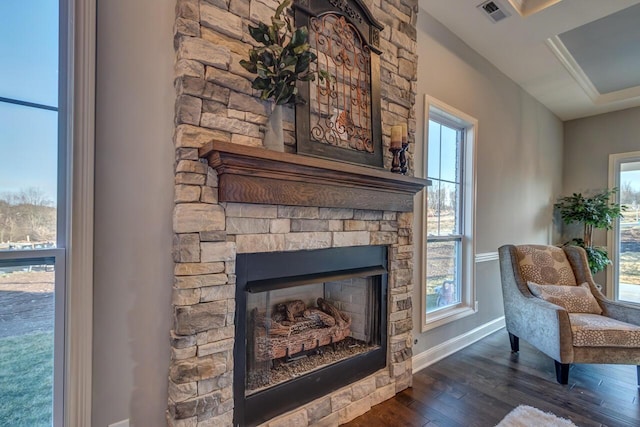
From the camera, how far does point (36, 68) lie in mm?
1192

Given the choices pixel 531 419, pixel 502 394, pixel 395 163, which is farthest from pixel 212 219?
pixel 502 394

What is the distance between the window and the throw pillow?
269cm

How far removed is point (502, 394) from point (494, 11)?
299 centimetres

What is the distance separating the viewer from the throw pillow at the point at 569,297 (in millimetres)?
2662

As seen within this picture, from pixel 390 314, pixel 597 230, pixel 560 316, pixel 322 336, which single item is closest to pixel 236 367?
pixel 322 336

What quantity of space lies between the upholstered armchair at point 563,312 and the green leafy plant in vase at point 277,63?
8.08 feet

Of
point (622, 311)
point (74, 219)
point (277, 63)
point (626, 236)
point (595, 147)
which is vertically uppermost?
point (595, 147)

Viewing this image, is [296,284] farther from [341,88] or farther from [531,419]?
[531,419]

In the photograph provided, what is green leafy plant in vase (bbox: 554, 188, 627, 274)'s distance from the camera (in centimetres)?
424

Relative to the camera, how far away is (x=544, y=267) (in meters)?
2.94

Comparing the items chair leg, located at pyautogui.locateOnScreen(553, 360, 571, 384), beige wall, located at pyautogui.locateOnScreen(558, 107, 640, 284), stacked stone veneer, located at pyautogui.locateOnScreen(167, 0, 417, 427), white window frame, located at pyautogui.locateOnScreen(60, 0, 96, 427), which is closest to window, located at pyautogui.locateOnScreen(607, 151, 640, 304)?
beige wall, located at pyautogui.locateOnScreen(558, 107, 640, 284)

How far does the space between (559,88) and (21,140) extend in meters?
5.22

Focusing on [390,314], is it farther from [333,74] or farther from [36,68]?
[36,68]

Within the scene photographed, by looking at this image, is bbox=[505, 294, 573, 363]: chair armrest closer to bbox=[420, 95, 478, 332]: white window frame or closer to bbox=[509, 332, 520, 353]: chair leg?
bbox=[509, 332, 520, 353]: chair leg
